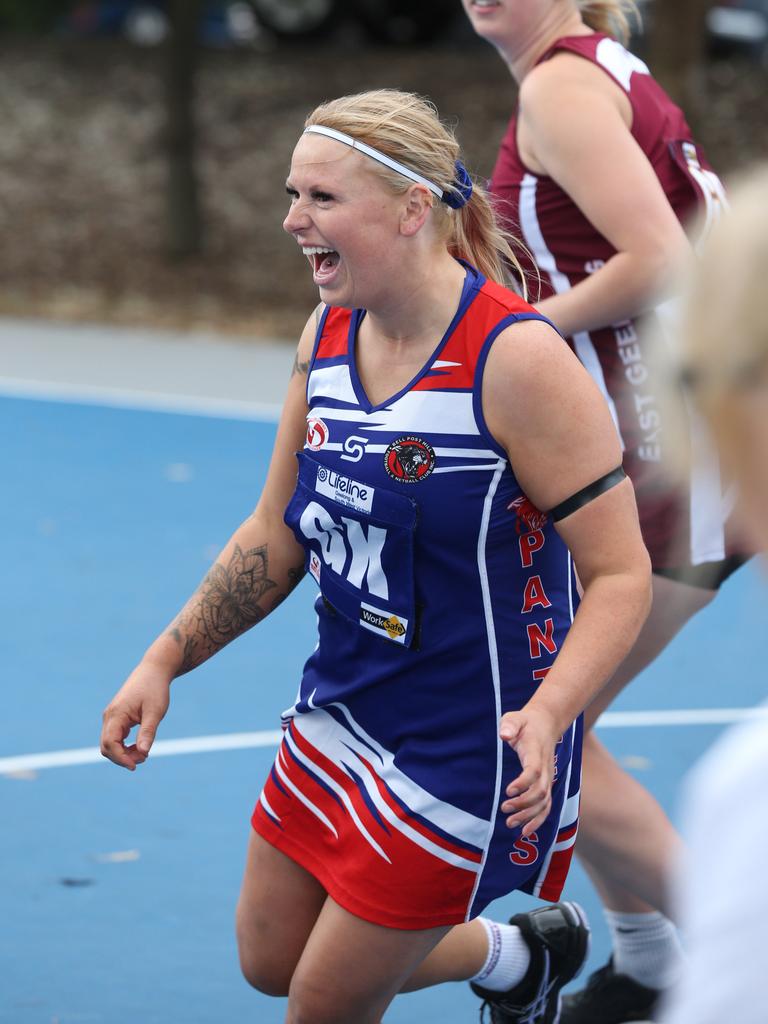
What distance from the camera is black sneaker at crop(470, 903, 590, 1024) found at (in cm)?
371

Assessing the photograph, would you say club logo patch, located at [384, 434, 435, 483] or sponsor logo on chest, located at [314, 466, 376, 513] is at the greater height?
club logo patch, located at [384, 434, 435, 483]

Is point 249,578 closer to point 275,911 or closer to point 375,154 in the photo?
point 275,911

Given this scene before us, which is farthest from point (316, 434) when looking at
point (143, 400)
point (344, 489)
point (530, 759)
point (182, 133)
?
point (182, 133)

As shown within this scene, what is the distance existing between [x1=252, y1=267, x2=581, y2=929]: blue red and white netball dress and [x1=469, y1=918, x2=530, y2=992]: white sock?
1.90 ft

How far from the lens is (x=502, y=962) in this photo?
367 cm

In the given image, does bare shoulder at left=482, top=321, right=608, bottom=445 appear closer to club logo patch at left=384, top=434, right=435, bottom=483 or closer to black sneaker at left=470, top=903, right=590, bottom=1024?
club logo patch at left=384, top=434, right=435, bottom=483

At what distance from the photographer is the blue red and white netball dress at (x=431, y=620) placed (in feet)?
9.61

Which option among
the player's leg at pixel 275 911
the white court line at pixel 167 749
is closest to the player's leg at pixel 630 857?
the player's leg at pixel 275 911

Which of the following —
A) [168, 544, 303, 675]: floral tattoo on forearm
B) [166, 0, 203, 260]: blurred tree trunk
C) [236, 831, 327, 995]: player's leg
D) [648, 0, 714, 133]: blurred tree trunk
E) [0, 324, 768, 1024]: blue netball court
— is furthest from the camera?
[166, 0, 203, 260]: blurred tree trunk

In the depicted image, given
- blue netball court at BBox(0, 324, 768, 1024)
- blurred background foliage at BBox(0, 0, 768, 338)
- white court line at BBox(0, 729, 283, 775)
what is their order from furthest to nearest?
blurred background foliage at BBox(0, 0, 768, 338)
white court line at BBox(0, 729, 283, 775)
blue netball court at BBox(0, 324, 768, 1024)

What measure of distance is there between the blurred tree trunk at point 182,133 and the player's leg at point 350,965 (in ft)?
45.9

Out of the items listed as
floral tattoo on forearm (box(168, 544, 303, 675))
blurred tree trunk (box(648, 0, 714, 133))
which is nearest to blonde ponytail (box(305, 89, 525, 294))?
floral tattoo on forearm (box(168, 544, 303, 675))

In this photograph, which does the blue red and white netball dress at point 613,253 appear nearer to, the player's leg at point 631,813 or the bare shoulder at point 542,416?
the player's leg at point 631,813

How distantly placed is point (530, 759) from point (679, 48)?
1190 cm
